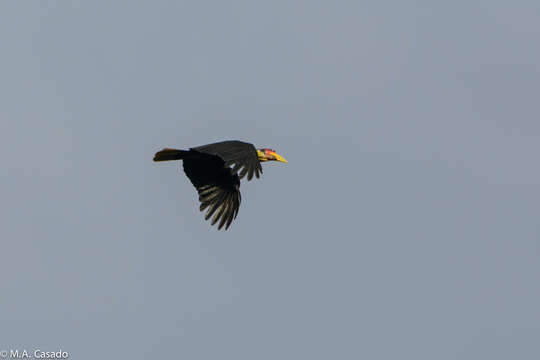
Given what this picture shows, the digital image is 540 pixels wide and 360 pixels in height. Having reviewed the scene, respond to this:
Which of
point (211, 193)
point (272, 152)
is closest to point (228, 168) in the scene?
point (211, 193)

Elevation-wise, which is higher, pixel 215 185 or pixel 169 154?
pixel 169 154

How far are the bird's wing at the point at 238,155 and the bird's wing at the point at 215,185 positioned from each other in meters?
0.36

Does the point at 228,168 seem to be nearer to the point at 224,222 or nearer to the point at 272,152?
the point at 224,222

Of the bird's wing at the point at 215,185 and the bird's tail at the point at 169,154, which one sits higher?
the bird's tail at the point at 169,154

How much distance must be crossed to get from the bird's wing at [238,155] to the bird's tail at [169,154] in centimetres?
46

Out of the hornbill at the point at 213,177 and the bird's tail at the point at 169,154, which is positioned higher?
the bird's tail at the point at 169,154

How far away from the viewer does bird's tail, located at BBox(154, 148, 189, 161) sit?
26.8m

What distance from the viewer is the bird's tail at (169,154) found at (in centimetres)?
2677

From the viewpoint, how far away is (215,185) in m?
26.9

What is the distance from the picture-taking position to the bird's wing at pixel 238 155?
25.3 meters

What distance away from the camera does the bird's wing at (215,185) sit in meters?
26.7

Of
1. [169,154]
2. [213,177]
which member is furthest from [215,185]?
[169,154]

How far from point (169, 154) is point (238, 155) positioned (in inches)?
71.7

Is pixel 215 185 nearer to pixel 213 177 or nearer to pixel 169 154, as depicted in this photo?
pixel 213 177
